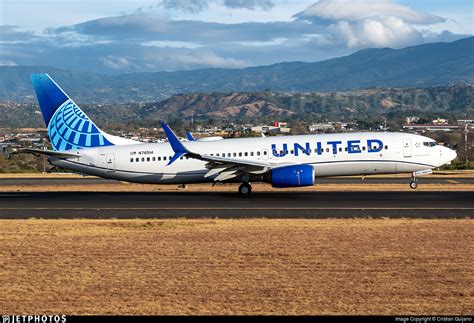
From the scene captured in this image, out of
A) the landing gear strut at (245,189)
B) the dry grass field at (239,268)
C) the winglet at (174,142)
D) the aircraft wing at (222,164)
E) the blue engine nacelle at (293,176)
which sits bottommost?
the dry grass field at (239,268)

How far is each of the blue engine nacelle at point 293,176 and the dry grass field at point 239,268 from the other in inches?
441

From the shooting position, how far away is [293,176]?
39906 mm

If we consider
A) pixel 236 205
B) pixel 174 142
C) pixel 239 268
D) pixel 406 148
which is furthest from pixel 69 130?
pixel 239 268

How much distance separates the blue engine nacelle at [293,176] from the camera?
1570 inches

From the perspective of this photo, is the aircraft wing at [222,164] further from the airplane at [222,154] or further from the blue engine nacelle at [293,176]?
the blue engine nacelle at [293,176]

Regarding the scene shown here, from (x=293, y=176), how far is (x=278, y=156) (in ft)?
7.60

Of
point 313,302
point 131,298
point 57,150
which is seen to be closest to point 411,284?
point 313,302

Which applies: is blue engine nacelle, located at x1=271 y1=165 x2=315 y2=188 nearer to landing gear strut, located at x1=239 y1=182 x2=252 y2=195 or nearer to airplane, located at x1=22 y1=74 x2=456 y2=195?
airplane, located at x1=22 y1=74 x2=456 y2=195

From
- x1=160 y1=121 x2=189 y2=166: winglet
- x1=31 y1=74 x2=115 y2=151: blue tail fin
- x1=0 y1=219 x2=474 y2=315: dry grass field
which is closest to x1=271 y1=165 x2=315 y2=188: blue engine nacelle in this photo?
x1=160 y1=121 x2=189 y2=166: winglet

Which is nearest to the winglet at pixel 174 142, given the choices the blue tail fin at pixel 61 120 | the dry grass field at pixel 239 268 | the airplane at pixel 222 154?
the airplane at pixel 222 154

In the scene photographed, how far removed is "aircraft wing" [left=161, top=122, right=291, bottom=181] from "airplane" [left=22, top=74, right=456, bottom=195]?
0.18 ft

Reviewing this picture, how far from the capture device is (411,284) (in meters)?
17.5

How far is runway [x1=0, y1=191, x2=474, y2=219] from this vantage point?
32562 millimetres

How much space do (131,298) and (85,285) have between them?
72.5 inches
